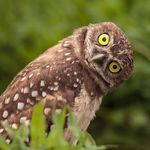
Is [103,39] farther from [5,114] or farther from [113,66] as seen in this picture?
[5,114]

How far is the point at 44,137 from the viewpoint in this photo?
6.05 meters

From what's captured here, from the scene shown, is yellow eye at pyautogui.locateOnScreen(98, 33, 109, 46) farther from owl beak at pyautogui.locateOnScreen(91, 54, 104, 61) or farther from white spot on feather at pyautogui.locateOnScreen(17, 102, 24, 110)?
white spot on feather at pyautogui.locateOnScreen(17, 102, 24, 110)

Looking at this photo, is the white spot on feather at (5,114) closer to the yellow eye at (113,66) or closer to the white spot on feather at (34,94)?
the white spot on feather at (34,94)

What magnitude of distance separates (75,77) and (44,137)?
1.95 metres

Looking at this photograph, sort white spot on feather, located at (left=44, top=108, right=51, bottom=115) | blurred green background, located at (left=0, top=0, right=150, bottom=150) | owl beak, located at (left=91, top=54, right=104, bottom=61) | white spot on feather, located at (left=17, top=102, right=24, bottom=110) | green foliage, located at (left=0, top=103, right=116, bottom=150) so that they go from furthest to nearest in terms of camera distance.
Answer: blurred green background, located at (left=0, top=0, right=150, bottom=150) → owl beak, located at (left=91, top=54, right=104, bottom=61) → white spot on feather, located at (left=17, top=102, right=24, bottom=110) → white spot on feather, located at (left=44, top=108, right=51, bottom=115) → green foliage, located at (left=0, top=103, right=116, bottom=150)

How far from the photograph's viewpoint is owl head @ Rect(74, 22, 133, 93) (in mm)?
8172

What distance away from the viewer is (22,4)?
1420cm

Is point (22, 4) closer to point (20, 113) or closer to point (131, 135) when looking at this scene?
point (131, 135)

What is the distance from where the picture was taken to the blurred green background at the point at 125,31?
12242 millimetres

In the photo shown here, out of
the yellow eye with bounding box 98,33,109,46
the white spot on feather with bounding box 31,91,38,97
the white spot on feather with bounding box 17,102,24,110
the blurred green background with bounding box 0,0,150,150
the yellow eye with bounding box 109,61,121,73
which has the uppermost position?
the yellow eye with bounding box 98,33,109,46

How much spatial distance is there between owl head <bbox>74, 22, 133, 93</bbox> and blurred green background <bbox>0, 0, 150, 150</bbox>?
316cm

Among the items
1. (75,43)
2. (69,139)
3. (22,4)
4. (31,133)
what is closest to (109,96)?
(22,4)

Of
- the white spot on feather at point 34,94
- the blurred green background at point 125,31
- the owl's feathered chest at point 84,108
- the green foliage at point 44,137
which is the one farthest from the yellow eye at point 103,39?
the blurred green background at point 125,31

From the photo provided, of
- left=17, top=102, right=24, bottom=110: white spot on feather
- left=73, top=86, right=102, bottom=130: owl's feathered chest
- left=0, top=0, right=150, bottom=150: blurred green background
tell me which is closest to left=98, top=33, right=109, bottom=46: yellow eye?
left=73, top=86, right=102, bottom=130: owl's feathered chest
